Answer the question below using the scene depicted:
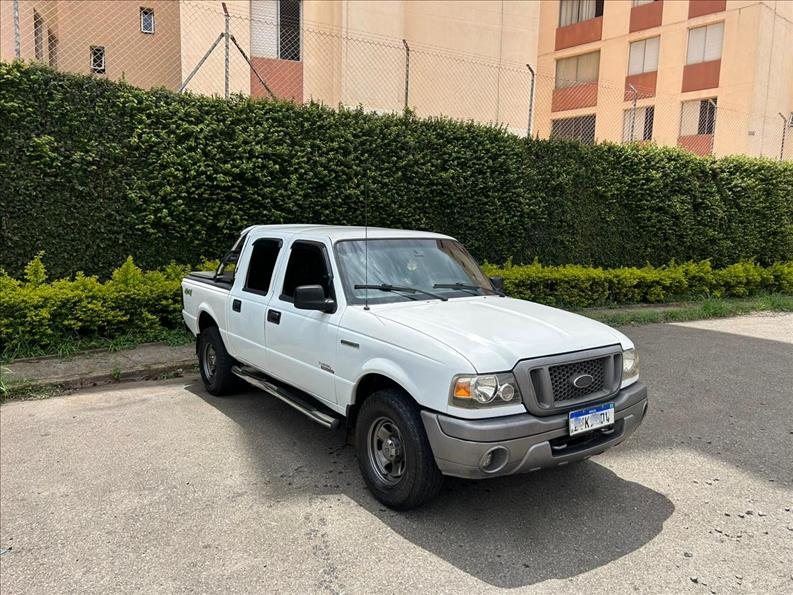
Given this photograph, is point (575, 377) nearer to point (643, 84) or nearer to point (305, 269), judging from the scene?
point (305, 269)

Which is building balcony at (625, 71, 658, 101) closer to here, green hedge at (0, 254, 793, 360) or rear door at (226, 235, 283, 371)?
green hedge at (0, 254, 793, 360)

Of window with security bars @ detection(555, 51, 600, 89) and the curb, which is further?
window with security bars @ detection(555, 51, 600, 89)

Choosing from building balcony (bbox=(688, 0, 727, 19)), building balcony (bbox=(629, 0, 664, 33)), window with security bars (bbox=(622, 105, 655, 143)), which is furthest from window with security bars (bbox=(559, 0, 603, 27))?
window with security bars (bbox=(622, 105, 655, 143))

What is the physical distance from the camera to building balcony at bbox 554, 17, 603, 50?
31578mm

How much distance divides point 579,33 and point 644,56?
4658mm

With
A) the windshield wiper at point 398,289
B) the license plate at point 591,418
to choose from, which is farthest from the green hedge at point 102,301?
the license plate at point 591,418

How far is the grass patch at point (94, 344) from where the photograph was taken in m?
6.97

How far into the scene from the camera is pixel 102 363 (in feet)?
22.8

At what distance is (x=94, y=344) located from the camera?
24.3 feet

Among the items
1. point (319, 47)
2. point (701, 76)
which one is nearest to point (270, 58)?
point (319, 47)

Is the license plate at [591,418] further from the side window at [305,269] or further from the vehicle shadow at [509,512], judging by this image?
the side window at [305,269]

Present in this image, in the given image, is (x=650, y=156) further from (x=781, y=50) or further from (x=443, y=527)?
(x=781, y=50)

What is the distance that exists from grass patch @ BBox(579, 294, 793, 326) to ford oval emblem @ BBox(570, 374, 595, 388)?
7.04 metres

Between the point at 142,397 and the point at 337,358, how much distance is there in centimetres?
315
